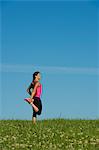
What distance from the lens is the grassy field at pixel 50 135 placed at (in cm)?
1738

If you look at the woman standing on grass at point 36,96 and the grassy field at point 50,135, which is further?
the woman standing on grass at point 36,96

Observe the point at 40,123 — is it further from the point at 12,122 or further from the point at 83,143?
the point at 83,143

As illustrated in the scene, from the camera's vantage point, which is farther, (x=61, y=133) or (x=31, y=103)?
(x=31, y=103)

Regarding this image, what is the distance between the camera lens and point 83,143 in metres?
18.0

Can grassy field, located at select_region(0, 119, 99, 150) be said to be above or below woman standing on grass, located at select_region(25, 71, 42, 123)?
below

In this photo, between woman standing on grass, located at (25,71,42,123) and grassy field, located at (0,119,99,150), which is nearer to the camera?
grassy field, located at (0,119,99,150)

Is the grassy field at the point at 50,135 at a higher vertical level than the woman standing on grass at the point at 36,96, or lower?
lower

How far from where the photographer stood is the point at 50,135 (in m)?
19.1

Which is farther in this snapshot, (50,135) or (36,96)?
(36,96)

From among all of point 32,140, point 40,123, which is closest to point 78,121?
point 40,123

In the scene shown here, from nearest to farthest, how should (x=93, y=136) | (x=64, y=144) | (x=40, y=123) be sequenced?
(x=64, y=144)
(x=93, y=136)
(x=40, y=123)

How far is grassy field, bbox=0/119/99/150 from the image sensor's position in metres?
17.4

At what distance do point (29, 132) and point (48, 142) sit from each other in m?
2.16

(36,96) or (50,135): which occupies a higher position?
(36,96)
